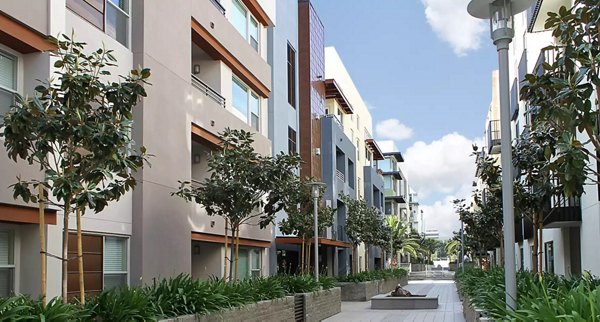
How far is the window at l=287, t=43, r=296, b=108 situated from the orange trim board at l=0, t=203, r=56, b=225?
20531 millimetres

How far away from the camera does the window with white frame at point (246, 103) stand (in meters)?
23.9

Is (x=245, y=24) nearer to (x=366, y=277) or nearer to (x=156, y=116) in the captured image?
(x=156, y=116)

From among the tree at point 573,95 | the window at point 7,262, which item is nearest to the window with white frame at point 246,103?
the window at point 7,262

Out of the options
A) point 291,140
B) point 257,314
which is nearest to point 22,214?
point 257,314

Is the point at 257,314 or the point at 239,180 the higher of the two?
the point at 239,180

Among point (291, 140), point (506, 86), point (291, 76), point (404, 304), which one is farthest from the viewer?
point (291, 76)

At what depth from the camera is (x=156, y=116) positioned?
16.4m

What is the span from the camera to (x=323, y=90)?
40.7 metres

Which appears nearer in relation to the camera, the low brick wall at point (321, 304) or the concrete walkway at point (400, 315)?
the low brick wall at point (321, 304)

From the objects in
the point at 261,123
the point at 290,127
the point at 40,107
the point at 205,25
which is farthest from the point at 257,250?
the point at 40,107

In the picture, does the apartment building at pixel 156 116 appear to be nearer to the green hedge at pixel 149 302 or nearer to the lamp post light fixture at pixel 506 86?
the green hedge at pixel 149 302

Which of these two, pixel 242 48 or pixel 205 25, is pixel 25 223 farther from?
pixel 242 48

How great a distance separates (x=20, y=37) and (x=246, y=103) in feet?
45.8

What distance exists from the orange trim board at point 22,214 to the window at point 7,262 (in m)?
0.62
